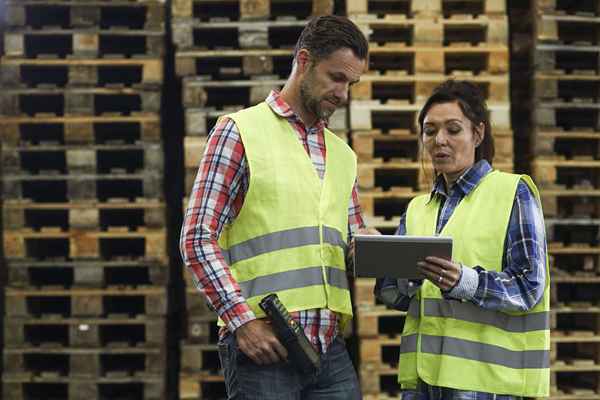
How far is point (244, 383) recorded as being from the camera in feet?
8.34

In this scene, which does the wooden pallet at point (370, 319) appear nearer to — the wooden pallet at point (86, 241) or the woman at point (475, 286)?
the wooden pallet at point (86, 241)

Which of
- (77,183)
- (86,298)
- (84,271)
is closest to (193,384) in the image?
(86,298)

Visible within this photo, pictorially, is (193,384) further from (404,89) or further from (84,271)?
(404,89)

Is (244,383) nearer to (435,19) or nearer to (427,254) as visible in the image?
(427,254)

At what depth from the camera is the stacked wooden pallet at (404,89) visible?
17.3ft

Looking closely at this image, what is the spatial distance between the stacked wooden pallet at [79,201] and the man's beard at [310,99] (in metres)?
2.93

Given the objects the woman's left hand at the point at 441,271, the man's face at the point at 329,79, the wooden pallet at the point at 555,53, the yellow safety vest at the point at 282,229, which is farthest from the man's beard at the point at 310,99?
the wooden pallet at the point at 555,53

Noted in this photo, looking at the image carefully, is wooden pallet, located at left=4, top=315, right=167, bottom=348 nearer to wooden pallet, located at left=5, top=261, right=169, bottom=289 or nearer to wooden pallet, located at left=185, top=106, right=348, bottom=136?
→ wooden pallet, located at left=5, top=261, right=169, bottom=289

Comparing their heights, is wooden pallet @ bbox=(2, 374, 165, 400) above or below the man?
below

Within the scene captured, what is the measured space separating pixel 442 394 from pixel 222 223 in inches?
41.6

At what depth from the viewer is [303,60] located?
273 centimetres

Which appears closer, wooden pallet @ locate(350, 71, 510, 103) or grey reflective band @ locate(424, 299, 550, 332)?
grey reflective band @ locate(424, 299, 550, 332)

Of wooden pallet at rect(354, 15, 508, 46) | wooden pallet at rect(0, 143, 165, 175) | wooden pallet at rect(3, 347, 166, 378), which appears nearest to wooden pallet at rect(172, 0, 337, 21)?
wooden pallet at rect(354, 15, 508, 46)

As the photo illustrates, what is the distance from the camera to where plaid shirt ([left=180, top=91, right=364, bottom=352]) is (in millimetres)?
2469
